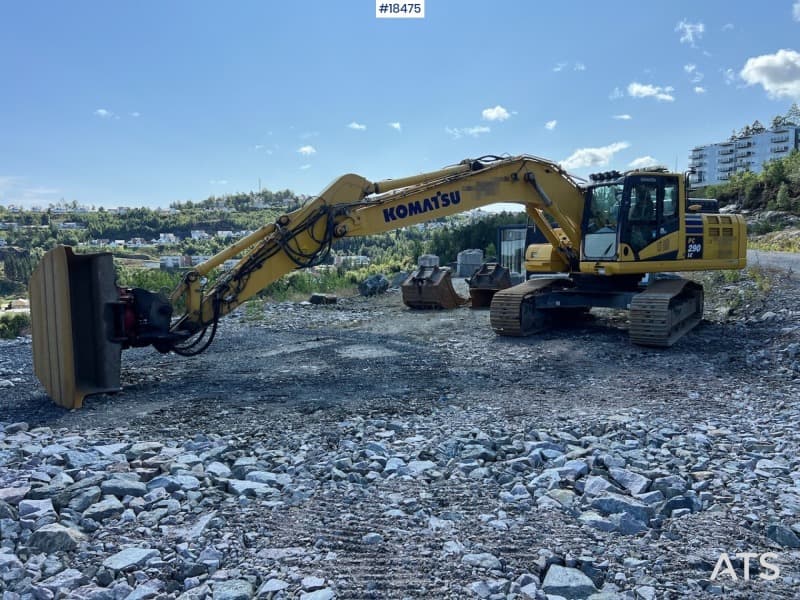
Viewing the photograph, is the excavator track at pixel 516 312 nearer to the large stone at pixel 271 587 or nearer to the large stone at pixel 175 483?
the large stone at pixel 175 483

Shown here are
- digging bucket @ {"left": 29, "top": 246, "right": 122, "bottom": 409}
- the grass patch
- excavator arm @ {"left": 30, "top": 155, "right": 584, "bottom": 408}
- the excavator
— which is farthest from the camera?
the grass patch

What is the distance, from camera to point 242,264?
291 inches

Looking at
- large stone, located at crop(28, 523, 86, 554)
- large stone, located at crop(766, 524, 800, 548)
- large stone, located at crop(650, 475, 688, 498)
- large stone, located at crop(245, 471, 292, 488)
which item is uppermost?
large stone, located at crop(28, 523, 86, 554)

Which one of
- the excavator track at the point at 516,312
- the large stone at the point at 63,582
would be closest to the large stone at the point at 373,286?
the excavator track at the point at 516,312

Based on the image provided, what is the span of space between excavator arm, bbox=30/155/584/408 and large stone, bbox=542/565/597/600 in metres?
4.99

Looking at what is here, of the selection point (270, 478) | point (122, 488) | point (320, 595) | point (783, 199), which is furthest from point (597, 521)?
point (783, 199)

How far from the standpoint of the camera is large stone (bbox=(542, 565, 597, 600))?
8.68ft

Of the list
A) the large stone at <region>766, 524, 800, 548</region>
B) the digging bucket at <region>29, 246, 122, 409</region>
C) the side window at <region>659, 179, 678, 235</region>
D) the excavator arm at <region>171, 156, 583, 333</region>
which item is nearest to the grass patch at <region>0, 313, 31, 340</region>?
the digging bucket at <region>29, 246, 122, 409</region>

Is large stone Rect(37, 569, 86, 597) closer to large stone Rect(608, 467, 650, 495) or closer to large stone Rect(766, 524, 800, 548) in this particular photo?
large stone Rect(608, 467, 650, 495)

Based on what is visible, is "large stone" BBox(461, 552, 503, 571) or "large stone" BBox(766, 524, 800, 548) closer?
"large stone" BBox(461, 552, 503, 571)

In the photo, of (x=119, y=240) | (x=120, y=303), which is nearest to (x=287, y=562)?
(x=120, y=303)

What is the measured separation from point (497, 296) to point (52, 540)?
757 cm

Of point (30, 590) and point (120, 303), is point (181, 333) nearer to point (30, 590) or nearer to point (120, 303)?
point (120, 303)

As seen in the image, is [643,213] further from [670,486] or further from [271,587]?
[271,587]
